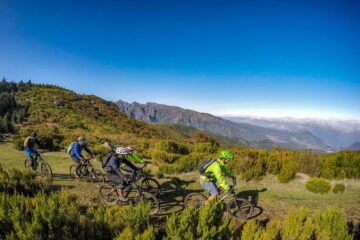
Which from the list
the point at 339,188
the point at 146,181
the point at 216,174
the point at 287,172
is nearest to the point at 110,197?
the point at 146,181

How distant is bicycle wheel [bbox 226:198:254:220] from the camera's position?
708 cm

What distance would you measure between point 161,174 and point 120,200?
217 inches

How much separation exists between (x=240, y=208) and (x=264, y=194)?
3694mm

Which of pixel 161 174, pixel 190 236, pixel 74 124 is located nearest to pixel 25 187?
pixel 190 236

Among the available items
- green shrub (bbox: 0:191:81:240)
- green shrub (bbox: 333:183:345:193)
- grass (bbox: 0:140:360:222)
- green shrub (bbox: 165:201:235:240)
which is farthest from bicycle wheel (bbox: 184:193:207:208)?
green shrub (bbox: 333:183:345:193)

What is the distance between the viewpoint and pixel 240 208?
7.15 meters

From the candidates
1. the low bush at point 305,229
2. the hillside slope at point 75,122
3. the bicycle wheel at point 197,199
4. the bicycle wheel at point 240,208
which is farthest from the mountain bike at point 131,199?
the hillside slope at point 75,122

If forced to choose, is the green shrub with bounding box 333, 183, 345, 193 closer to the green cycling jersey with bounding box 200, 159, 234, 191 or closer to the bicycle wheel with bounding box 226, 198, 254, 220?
the bicycle wheel with bounding box 226, 198, 254, 220

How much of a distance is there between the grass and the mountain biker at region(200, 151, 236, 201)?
1878mm

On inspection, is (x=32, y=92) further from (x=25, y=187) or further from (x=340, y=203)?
(x=340, y=203)

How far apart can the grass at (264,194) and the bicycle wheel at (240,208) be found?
82cm

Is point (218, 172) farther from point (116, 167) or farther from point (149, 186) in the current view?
point (116, 167)

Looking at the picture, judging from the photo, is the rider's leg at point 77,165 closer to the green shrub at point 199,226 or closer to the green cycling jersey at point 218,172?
the green cycling jersey at point 218,172

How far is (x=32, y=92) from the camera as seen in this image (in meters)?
54.9
